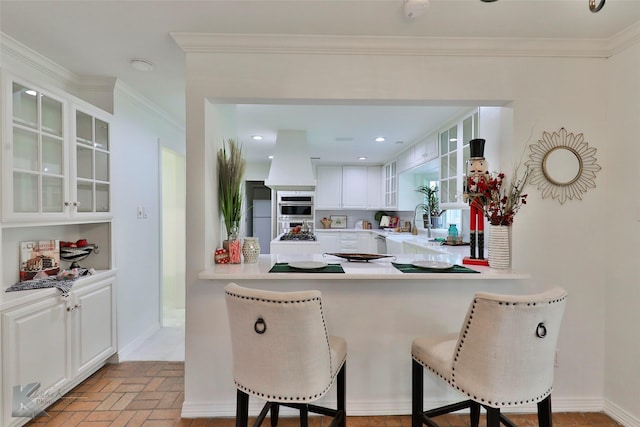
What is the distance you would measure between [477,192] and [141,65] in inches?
97.9

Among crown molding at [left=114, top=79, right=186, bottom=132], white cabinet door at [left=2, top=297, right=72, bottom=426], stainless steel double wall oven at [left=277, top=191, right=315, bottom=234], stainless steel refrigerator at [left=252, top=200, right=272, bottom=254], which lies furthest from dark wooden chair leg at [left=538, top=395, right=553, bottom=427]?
stainless steel refrigerator at [left=252, top=200, right=272, bottom=254]

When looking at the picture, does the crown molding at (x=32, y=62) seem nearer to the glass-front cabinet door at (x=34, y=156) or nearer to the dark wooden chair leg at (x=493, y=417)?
the glass-front cabinet door at (x=34, y=156)

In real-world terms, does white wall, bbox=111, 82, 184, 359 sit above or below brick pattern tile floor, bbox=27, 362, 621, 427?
above

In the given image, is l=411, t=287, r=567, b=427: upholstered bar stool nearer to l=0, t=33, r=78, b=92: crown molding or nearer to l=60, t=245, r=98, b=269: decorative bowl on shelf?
l=60, t=245, r=98, b=269: decorative bowl on shelf

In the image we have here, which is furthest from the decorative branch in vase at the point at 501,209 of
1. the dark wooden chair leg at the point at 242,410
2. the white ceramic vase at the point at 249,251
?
the dark wooden chair leg at the point at 242,410

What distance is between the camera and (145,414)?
203 centimetres

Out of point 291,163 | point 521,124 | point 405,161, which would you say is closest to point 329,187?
point 405,161

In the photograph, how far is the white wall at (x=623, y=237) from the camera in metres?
1.90

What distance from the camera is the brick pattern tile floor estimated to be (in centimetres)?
196

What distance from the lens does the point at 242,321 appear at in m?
1.37

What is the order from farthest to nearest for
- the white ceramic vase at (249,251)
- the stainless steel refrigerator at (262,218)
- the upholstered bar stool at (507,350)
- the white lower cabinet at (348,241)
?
the stainless steel refrigerator at (262,218) → the white lower cabinet at (348,241) → the white ceramic vase at (249,251) → the upholstered bar stool at (507,350)

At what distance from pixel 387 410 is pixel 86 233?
267 cm

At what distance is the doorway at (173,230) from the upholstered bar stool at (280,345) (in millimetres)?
3174

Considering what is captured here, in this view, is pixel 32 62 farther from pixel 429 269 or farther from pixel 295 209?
pixel 295 209
